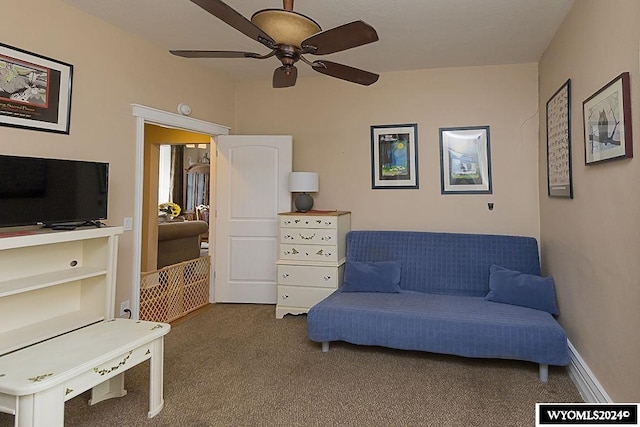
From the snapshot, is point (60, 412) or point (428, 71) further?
point (428, 71)

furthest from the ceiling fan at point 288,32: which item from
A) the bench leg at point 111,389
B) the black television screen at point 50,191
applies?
the bench leg at point 111,389

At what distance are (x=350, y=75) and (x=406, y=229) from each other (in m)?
2.18

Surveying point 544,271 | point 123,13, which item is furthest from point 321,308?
point 123,13

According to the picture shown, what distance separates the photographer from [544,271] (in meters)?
3.43

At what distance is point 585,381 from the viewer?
7.54 feet

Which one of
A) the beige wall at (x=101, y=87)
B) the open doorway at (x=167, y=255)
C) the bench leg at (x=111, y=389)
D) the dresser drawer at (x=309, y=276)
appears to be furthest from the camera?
the dresser drawer at (x=309, y=276)

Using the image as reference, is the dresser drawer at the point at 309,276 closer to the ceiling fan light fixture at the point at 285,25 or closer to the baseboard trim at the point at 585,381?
the baseboard trim at the point at 585,381

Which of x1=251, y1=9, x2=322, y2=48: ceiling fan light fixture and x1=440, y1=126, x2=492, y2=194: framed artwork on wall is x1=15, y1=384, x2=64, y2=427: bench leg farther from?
x1=440, y1=126, x2=492, y2=194: framed artwork on wall

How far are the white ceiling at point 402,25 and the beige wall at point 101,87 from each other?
15 centimetres

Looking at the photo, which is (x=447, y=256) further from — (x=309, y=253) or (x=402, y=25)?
(x=402, y=25)

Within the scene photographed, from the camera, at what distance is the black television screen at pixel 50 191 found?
2.11 metres

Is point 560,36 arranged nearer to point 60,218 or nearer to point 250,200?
point 250,200

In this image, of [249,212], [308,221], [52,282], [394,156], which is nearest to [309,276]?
[308,221]

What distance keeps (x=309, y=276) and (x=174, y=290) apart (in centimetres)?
137
